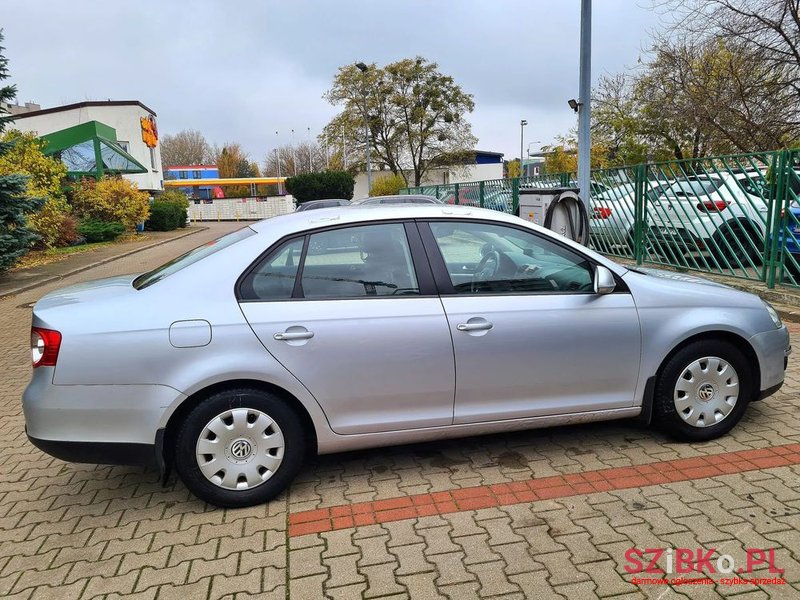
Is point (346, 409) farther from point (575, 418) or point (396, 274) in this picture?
point (575, 418)

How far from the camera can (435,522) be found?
10.3 ft

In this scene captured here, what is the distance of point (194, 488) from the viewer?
3213 millimetres

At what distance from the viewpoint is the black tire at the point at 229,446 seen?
313cm

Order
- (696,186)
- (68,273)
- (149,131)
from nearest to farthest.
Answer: (696,186) < (68,273) < (149,131)

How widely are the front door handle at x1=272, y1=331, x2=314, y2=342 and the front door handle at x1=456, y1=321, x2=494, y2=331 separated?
32.4 inches

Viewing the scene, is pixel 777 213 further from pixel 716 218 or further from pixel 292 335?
pixel 292 335

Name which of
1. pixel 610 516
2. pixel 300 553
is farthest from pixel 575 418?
pixel 300 553

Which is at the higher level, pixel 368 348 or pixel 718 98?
pixel 718 98

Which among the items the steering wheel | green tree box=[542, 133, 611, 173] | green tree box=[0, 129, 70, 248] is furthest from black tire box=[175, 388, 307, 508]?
green tree box=[542, 133, 611, 173]

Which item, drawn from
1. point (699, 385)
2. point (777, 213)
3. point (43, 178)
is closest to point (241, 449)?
point (699, 385)

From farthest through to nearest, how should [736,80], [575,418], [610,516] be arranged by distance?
1. [736,80]
2. [575,418]
3. [610,516]

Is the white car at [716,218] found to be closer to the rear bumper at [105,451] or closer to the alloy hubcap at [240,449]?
the alloy hubcap at [240,449]

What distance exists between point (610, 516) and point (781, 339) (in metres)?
1.82

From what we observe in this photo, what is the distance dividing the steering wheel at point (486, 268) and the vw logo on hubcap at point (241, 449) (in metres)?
1.51
